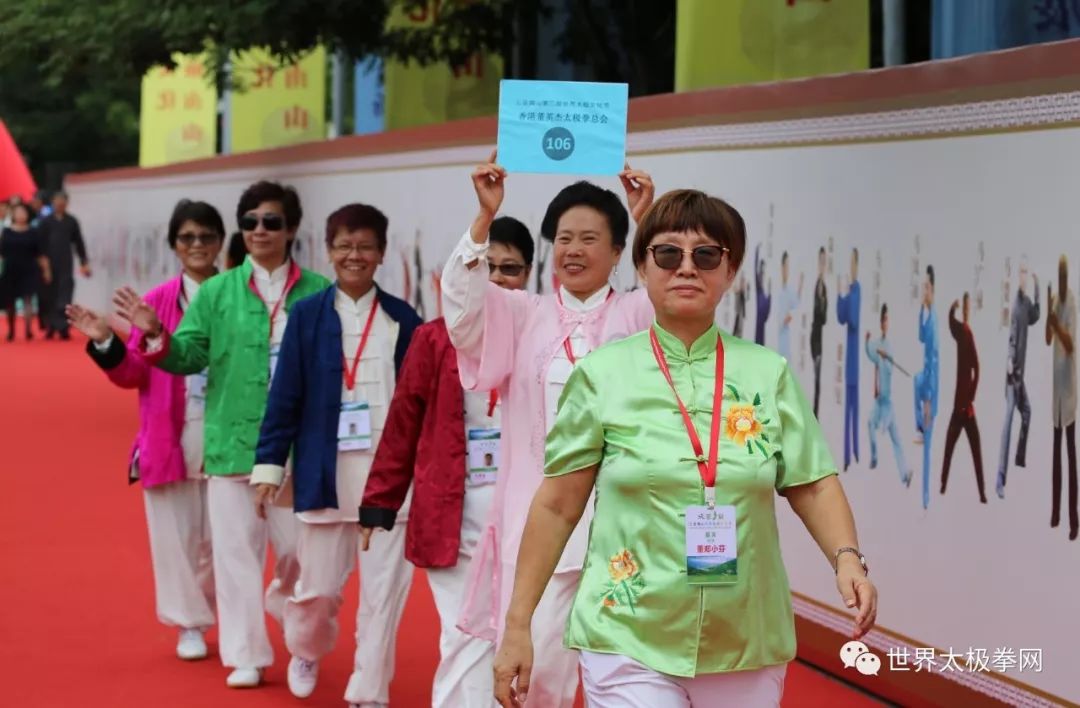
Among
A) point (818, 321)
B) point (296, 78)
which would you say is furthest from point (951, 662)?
point (296, 78)

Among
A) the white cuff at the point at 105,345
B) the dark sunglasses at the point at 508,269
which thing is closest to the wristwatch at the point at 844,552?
the dark sunglasses at the point at 508,269

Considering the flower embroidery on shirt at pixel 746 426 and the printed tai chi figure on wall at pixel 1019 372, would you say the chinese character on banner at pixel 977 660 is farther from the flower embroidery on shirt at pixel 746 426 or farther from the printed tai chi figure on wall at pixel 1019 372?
the flower embroidery on shirt at pixel 746 426

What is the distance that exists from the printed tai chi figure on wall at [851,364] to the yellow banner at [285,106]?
64.2ft

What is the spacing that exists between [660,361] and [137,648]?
17.4ft

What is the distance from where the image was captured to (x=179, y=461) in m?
9.12

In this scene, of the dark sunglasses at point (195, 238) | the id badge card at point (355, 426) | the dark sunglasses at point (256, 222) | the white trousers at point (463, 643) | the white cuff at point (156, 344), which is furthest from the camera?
the dark sunglasses at point (195, 238)

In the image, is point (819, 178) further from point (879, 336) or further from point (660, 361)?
point (660, 361)

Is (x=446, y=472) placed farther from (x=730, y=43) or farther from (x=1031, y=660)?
(x=730, y=43)

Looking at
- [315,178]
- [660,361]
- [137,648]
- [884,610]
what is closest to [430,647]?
[137,648]

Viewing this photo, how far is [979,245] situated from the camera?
757 cm

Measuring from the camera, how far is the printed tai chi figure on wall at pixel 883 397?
8.23 meters

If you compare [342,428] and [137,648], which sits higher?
[342,428]

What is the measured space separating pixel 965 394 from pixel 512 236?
5.88ft

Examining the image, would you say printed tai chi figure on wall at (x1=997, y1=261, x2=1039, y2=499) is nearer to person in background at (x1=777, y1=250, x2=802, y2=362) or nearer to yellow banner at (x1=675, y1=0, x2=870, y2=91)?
person in background at (x1=777, y1=250, x2=802, y2=362)
